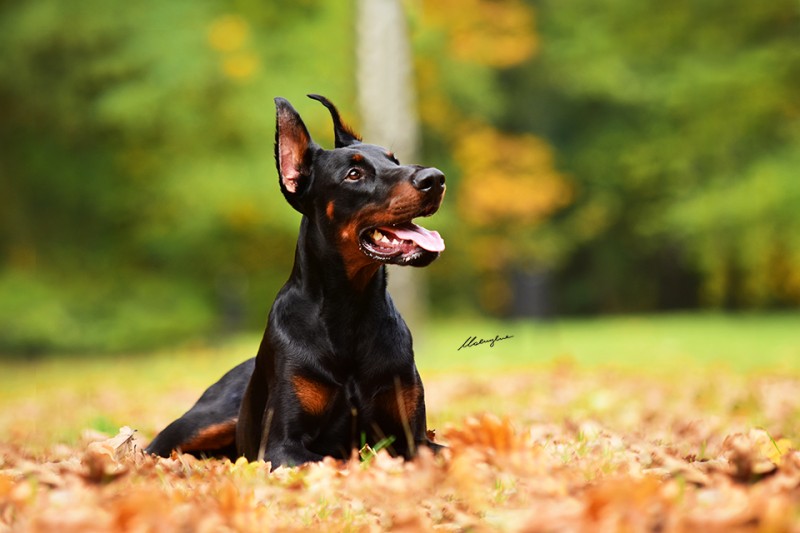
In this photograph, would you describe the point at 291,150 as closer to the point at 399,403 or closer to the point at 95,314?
the point at 399,403

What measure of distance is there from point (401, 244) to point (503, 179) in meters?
18.7

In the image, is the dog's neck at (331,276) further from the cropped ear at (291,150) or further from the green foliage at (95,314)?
the green foliage at (95,314)

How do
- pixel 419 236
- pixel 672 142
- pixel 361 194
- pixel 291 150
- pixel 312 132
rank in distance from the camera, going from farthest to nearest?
pixel 672 142 → pixel 312 132 → pixel 291 150 → pixel 361 194 → pixel 419 236

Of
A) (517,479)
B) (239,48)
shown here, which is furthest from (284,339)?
(239,48)

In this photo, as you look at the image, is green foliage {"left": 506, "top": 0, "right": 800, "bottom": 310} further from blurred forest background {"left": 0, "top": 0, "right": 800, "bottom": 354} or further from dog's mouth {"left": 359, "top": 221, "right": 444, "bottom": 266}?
dog's mouth {"left": 359, "top": 221, "right": 444, "bottom": 266}

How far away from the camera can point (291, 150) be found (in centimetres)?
421

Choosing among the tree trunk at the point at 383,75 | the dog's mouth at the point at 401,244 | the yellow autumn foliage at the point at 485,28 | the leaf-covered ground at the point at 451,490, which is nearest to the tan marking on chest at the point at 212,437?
the leaf-covered ground at the point at 451,490

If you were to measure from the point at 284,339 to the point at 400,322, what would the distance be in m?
0.52

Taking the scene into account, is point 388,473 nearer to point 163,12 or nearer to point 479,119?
point 163,12

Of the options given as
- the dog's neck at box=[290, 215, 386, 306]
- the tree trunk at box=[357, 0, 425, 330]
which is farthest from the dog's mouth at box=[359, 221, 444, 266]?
the tree trunk at box=[357, 0, 425, 330]

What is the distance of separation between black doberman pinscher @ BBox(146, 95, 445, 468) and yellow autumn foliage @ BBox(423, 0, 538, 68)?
55.5ft

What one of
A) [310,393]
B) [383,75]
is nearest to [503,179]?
[383,75]

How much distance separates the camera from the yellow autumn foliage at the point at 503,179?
22.2 m

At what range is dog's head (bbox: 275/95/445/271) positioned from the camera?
3.82 m
